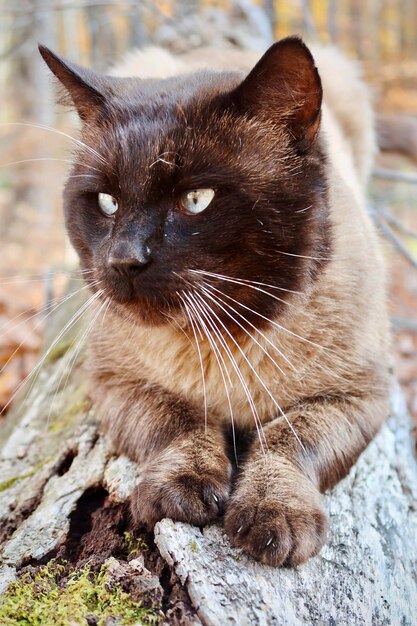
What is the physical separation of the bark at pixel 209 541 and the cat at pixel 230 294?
0.07 meters

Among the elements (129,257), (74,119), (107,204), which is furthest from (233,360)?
(74,119)

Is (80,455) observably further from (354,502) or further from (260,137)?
(260,137)

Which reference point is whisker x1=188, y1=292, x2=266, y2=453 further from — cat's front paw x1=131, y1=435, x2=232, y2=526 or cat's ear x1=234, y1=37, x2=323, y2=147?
cat's ear x1=234, y1=37, x2=323, y2=147

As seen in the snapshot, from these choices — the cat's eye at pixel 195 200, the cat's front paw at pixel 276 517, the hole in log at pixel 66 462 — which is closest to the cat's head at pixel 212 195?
the cat's eye at pixel 195 200

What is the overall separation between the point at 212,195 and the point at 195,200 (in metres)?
0.05

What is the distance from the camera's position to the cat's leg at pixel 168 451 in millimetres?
1765

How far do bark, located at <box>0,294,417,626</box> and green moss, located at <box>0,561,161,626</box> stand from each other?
0.16 ft

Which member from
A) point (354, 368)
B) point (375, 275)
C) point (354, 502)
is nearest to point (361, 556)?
point (354, 502)

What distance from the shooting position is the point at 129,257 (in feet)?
5.77

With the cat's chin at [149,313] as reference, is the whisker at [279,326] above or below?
below

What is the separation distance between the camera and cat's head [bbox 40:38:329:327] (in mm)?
1845

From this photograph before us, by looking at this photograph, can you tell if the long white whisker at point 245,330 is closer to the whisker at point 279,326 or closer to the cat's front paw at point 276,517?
the whisker at point 279,326

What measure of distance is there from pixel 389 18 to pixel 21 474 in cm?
1941

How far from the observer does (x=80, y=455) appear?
2238 millimetres
